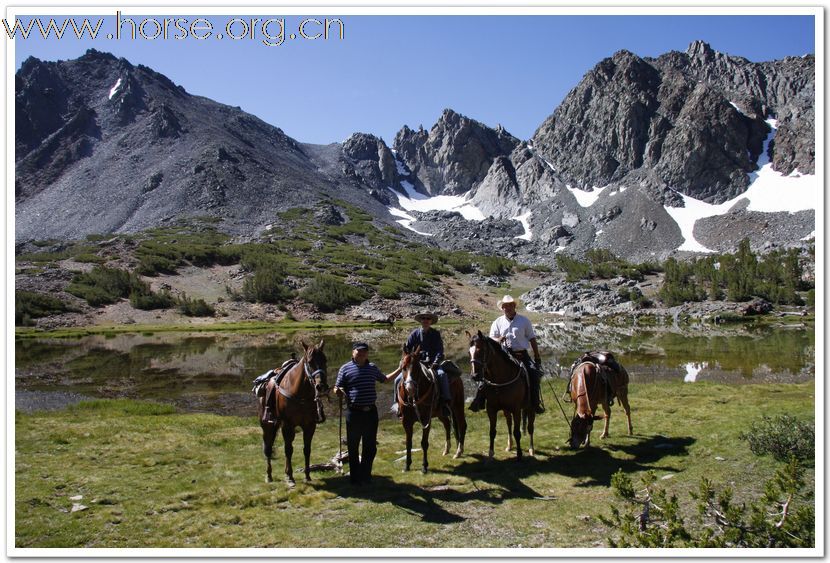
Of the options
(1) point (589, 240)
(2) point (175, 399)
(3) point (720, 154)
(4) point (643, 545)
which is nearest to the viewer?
(4) point (643, 545)

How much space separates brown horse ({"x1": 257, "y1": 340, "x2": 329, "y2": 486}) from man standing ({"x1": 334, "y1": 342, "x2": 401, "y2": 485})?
26.2 inches

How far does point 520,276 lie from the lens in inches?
5768

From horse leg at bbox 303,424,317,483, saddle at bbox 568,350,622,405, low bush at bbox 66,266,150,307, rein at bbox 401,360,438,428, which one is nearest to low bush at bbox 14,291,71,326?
low bush at bbox 66,266,150,307

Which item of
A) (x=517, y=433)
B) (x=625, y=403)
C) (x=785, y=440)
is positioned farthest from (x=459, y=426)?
(x=785, y=440)

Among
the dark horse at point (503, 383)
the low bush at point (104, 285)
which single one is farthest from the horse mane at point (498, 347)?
the low bush at point (104, 285)

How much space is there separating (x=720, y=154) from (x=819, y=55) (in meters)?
219

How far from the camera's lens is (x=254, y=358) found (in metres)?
45.8

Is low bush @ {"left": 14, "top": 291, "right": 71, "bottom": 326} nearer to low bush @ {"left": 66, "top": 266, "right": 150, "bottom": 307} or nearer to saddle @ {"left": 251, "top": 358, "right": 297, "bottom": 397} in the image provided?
low bush @ {"left": 66, "top": 266, "right": 150, "bottom": 307}

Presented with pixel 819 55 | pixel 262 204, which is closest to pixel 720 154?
pixel 262 204

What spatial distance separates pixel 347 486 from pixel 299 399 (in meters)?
2.34

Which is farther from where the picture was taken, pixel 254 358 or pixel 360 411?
pixel 254 358

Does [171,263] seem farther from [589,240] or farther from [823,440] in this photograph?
[589,240]

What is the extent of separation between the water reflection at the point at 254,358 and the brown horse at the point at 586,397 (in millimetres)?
12561

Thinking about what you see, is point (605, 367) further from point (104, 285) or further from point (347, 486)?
point (104, 285)
